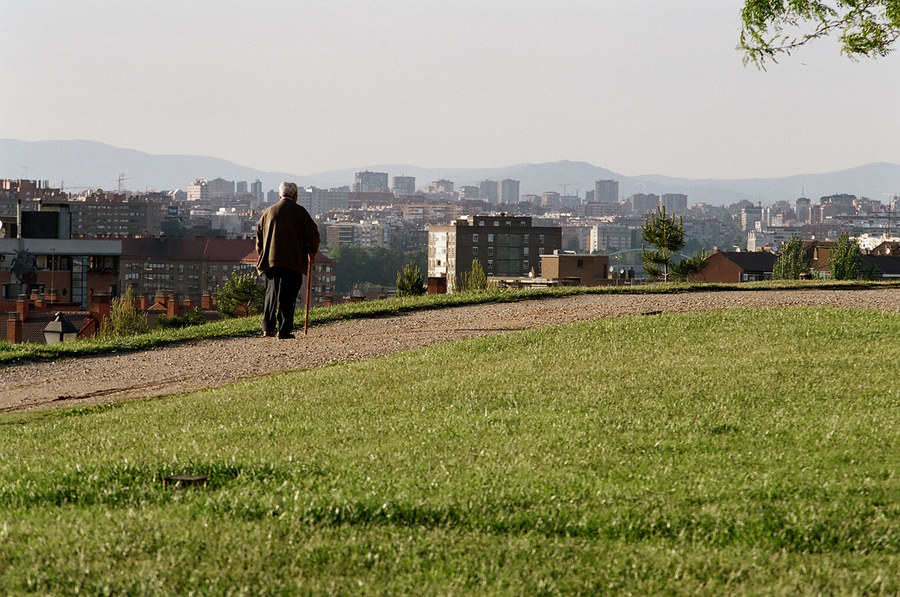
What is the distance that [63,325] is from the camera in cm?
2588

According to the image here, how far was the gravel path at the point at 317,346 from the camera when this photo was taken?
14.0 meters

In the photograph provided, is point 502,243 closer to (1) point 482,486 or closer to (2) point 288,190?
(2) point 288,190

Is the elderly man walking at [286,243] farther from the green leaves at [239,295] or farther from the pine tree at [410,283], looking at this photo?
the green leaves at [239,295]

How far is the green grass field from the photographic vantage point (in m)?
5.91

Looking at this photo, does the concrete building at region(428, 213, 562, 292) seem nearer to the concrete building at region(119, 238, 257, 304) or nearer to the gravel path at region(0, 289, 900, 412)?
the concrete building at region(119, 238, 257, 304)

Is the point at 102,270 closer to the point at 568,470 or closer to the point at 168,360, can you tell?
the point at 168,360

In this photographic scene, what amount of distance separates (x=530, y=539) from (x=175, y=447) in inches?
139

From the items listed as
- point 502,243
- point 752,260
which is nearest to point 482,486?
point 752,260

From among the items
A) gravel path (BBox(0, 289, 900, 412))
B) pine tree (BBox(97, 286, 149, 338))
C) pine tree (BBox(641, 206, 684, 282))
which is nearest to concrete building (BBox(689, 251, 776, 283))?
pine tree (BBox(641, 206, 684, 282))

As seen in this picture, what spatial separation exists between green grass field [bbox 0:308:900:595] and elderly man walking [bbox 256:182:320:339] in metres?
3.27

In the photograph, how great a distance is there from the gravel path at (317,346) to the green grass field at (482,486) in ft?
6.61

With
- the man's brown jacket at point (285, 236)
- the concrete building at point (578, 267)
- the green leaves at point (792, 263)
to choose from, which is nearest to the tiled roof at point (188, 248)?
the concrete building at point (578, 267)

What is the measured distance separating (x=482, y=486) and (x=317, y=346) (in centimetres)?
976

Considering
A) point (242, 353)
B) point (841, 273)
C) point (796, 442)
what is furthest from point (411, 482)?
point (841, 273)
